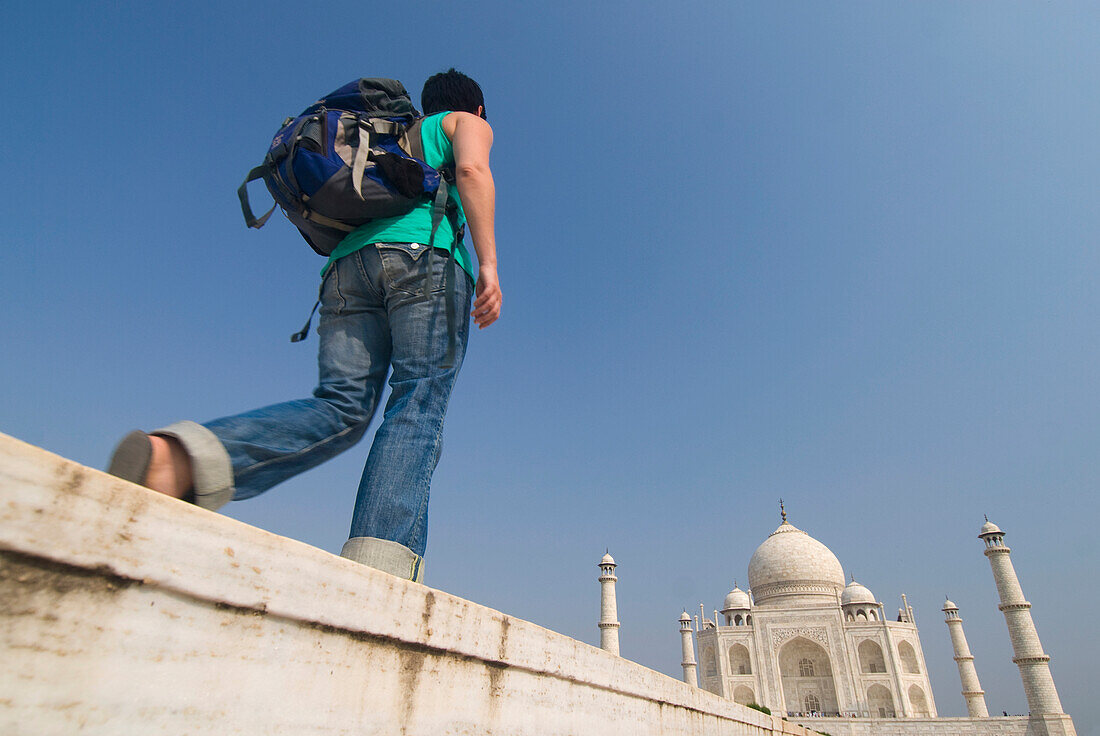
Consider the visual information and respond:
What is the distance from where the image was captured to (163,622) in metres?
0.92

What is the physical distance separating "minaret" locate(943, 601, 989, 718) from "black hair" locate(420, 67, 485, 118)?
1443 inches

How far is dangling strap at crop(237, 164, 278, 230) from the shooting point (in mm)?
2027

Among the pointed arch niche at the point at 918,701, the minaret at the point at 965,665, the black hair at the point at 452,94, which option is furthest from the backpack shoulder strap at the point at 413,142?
the minaret at the point at 965,665

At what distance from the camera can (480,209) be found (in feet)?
6.63

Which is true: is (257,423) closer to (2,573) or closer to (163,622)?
(163,622)

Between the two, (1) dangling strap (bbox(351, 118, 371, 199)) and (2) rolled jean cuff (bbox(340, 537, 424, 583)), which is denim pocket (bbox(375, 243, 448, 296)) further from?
(2) rolled jean cuff (bbox(340, 537, 424, 583))

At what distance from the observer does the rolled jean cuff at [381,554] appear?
1.53 m

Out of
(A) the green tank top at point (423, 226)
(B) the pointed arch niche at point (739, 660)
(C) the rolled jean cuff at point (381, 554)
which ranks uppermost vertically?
(B) the pointed arch niche at point (739, 660)

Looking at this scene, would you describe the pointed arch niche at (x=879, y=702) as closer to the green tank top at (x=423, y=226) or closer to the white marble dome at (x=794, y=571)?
the white marble dome at (x=794, y=571)

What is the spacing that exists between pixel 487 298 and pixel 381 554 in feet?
2.84

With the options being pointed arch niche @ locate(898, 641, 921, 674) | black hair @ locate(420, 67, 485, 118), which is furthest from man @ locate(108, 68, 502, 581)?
pointed arch niche @ locate(898, 641, 921, 674)

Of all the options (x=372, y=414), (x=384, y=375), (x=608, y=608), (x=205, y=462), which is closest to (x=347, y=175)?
(x=384, y=375)

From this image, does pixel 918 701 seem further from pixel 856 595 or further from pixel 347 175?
pixel 347 175

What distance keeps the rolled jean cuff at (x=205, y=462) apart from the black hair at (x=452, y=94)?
5.50 feet
